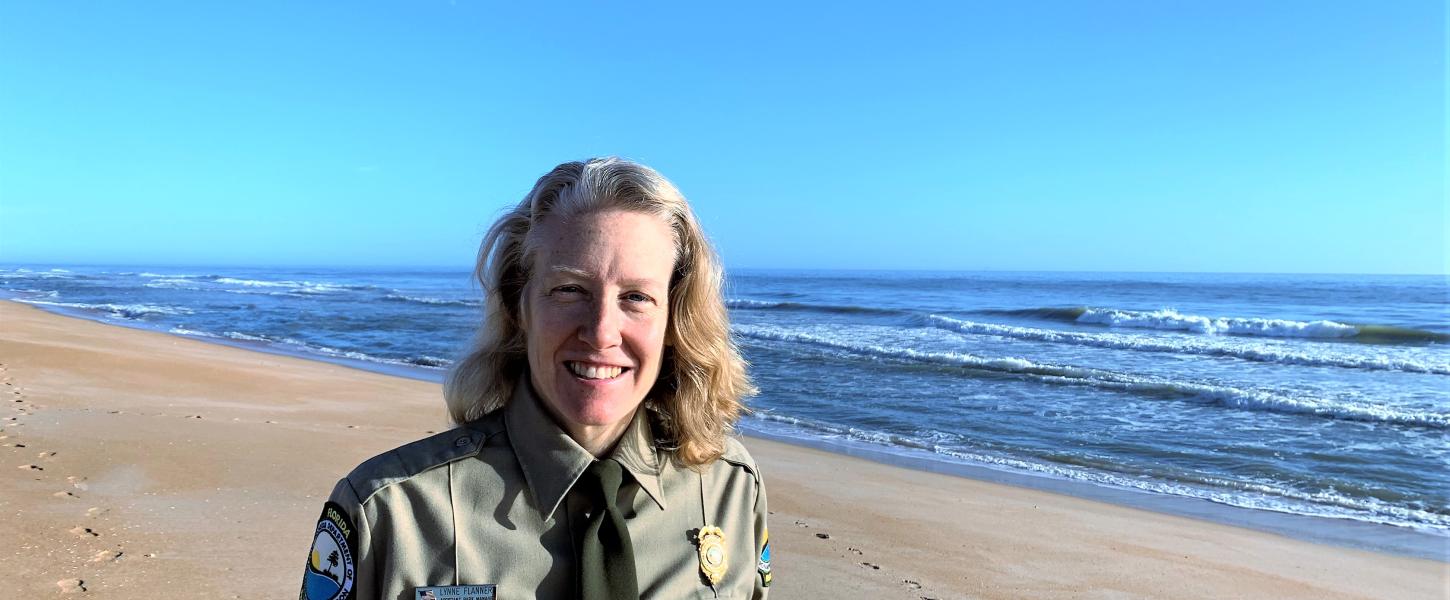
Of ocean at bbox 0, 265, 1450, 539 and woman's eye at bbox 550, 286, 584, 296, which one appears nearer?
woman's eye at bbox 550, 286, 584, 296

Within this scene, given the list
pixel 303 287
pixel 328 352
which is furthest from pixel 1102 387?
pixel 303 287

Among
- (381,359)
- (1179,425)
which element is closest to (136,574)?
(1179,425)

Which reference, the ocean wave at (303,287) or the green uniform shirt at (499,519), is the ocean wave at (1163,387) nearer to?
the green uniform shirt at (499,519)

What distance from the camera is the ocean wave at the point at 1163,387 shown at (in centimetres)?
1091

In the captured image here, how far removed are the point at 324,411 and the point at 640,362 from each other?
8864 millimetres

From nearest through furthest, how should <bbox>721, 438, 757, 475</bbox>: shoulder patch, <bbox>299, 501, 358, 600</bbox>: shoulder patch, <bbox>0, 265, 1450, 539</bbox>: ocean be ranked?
<bbox>299, 501, 358, 600</bbox>: shoulder patch < <bbox>721, 438, 757, 475</bbox>: shoulder patch < <bbox>0, 265, 1450, 539</bbox>: ocean

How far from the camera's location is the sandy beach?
4.21 metres

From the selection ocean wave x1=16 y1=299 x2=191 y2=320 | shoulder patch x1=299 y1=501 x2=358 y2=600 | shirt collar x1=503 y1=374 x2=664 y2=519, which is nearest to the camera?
shoulder patch x1=299 y1=501 x2=358 y2=600

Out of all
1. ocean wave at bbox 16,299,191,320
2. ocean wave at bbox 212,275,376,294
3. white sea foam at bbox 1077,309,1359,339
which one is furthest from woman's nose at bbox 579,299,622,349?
ocean wave at bbox 212,275,376,294

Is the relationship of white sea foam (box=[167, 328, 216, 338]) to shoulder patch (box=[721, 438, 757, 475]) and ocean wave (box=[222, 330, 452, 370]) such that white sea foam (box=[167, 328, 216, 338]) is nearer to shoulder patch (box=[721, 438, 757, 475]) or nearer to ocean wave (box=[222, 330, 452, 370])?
ocean wave (box=[222, 330, 452, 370])

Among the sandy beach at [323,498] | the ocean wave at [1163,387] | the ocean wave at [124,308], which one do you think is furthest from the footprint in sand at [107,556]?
the ocean wave at [124,308]

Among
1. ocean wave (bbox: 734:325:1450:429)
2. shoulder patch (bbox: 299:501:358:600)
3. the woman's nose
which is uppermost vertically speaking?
the woman's nose

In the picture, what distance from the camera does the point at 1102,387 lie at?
43.4 feet

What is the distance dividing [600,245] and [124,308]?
102ft
